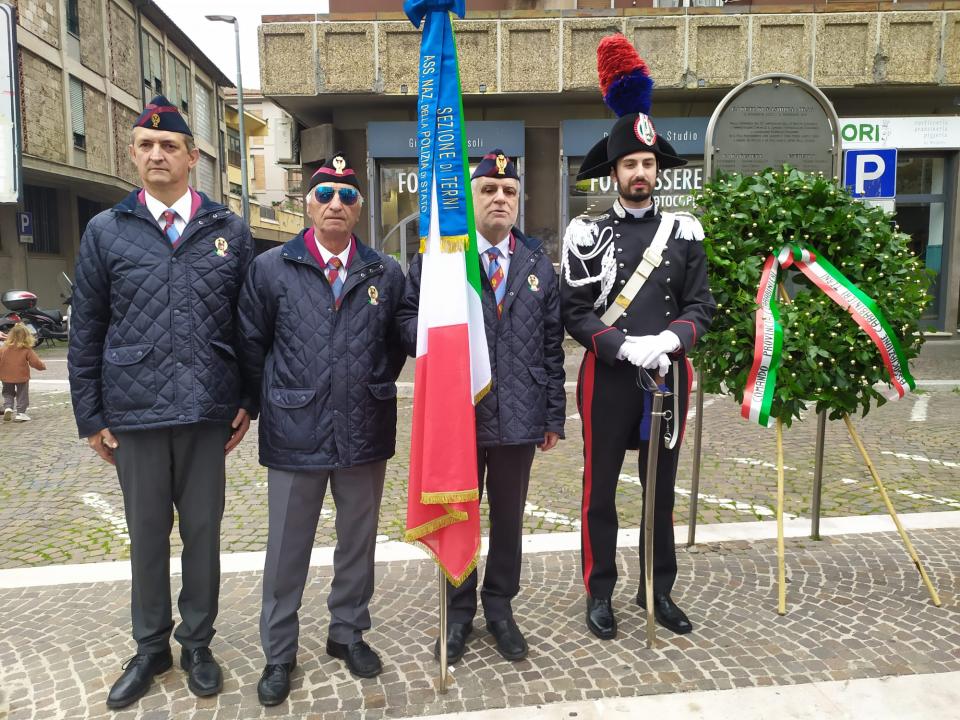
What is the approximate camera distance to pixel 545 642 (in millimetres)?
3363

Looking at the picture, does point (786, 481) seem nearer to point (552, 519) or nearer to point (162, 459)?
point (552, 519)

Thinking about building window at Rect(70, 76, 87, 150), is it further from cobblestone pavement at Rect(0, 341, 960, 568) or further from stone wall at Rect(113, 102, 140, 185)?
cobblestone pavement at Rect(0, 341, 960, 568)

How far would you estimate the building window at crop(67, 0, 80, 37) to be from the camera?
21.9m

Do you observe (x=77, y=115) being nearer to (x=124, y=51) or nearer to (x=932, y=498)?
(x=124, y=51)

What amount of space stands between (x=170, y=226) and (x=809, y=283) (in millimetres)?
3113

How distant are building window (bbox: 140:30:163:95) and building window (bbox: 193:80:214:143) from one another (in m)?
4.43

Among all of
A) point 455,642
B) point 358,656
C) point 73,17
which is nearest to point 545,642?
point 455,642

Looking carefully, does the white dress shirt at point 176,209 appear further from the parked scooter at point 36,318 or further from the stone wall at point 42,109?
the stone wall at point 42,109

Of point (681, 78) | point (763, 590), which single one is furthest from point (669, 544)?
point (681, 78)

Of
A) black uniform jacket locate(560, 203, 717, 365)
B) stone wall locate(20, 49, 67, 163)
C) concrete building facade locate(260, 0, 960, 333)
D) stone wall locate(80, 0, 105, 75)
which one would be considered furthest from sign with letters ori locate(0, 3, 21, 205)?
stone wall locate(80, 0, 105, 75)

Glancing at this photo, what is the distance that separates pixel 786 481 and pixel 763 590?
2.26 meters

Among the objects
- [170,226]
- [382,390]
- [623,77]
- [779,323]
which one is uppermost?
[623,77]

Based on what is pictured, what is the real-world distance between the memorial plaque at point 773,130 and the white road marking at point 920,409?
4289 mm

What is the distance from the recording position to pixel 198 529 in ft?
10.1
